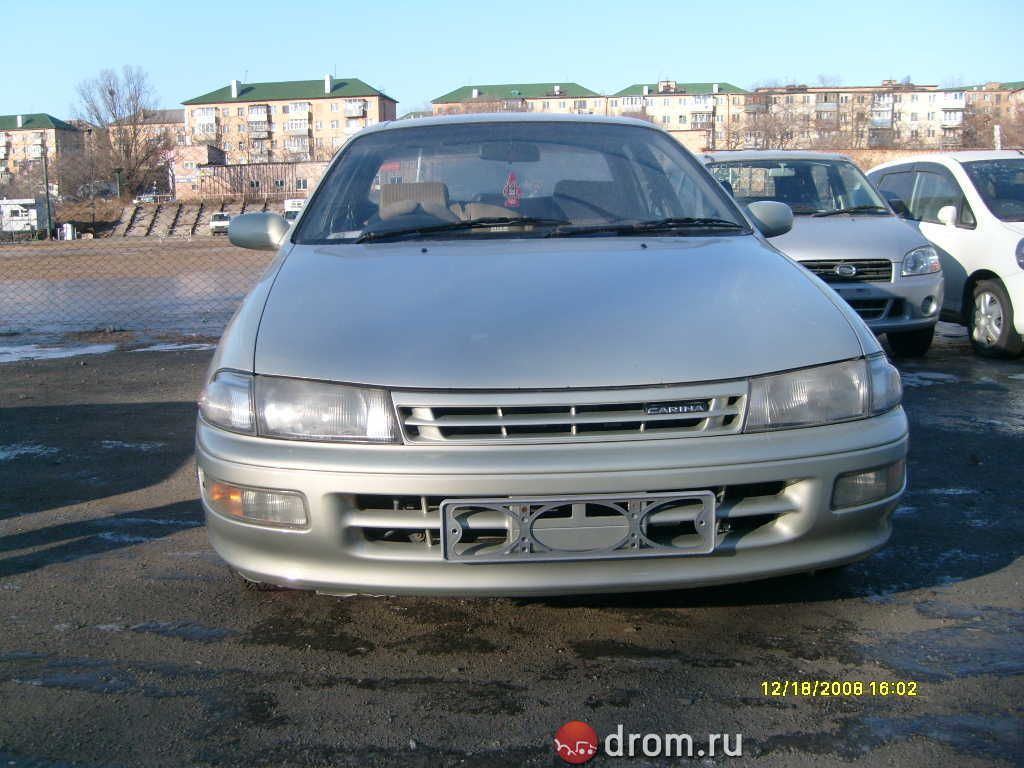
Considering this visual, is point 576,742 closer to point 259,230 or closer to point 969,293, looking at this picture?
point 259,230

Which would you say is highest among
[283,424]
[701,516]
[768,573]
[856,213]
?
[856,213]

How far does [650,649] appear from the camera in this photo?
2590 millimetres

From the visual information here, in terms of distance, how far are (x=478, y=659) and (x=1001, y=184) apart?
7.12 meters

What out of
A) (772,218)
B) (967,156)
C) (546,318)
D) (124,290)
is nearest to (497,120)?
(772,218)

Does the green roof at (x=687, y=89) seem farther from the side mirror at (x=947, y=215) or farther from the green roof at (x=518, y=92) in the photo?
the side mirror at (x=947, y=215)

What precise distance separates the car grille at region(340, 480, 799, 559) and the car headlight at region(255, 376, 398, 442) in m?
0.17

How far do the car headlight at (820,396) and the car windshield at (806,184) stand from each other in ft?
18.5

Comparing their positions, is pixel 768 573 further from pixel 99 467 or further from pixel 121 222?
pixel 121 222

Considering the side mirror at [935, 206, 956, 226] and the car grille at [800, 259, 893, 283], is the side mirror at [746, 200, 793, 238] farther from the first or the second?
the side mirror at [935, 206, 956, 226]

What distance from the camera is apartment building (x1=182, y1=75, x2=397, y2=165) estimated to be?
114938 mm

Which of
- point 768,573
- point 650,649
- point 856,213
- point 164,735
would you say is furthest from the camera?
point 856,213

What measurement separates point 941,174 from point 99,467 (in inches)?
286

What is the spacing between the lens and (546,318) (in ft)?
8.59

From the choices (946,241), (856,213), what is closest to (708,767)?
(856,213)
